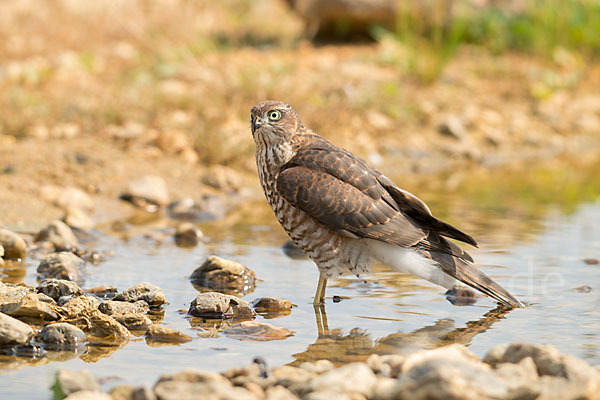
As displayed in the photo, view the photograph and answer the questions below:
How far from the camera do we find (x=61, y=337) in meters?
4.22

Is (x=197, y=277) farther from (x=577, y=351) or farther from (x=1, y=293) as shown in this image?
(x=577, y=351)

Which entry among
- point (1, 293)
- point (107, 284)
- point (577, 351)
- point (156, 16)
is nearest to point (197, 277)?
point (107, 284)

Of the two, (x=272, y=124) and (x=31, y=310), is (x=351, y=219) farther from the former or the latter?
(x=31, y=310)

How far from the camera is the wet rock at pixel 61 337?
421cm

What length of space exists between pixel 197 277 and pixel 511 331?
2036mm

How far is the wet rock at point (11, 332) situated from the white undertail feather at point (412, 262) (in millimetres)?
2058

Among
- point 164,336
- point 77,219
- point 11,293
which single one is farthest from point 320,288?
point 77,219

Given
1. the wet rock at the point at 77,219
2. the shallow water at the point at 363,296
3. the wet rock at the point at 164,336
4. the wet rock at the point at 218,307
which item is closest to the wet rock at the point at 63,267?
the shallow water at the point at 363,296

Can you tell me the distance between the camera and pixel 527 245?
21.5ft

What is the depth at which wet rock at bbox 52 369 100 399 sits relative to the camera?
352 cm

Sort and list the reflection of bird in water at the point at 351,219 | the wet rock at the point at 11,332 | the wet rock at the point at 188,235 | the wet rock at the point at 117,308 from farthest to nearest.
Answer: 1. the wet rock at the point at 188,235
2. the reflection of bird in water at the point at 351,219
3. the wet rock at the point at 117,308
4. the wet rock at the point at 11,332

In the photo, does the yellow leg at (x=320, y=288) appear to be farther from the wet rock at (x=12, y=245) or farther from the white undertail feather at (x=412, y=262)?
the wet rock at (x=12, y=245)

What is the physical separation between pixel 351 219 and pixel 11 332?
76.9 inches

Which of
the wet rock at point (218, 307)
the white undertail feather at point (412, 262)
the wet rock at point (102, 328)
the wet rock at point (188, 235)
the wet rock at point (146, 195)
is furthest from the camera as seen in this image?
the wet rock at point (146, 195)
